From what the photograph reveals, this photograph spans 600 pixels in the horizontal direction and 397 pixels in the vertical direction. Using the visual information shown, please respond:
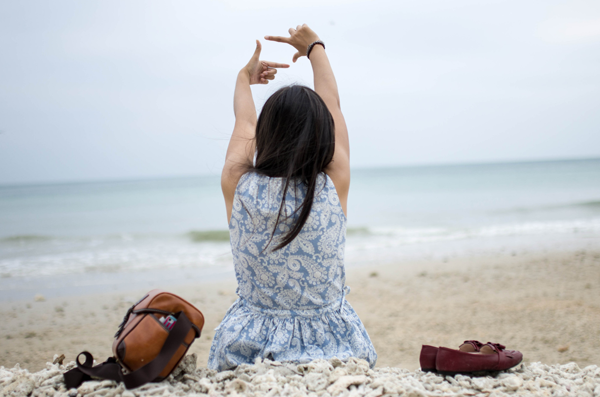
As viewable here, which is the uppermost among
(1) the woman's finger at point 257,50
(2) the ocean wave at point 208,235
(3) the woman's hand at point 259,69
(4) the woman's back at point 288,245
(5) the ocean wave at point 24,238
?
(1) the woman's finger at point 257,50

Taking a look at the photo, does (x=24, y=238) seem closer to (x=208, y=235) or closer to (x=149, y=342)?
(x=208, y=235)

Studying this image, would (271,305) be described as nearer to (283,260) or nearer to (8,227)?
(283,260)

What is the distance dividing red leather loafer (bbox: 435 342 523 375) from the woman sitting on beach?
322mm

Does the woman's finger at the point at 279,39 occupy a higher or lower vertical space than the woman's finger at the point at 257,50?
higher

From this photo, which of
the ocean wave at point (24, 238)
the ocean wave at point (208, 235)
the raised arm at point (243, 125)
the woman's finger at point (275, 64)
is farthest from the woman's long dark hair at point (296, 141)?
the ocean wave at point (24, 238)

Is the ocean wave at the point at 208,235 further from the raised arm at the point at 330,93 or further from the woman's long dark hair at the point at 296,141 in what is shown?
the woman's long dark hair at the point at 296,141

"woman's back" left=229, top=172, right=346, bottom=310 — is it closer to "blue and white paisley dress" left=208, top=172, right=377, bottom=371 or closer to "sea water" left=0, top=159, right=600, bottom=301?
"blue and white paisley dress" left=208, top=172, right=377, bottom=371

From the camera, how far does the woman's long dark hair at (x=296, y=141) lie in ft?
5.24

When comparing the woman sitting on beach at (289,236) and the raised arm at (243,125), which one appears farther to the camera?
the raised arm at (243,125)

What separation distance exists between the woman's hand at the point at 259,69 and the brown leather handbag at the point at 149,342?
54.8 inches

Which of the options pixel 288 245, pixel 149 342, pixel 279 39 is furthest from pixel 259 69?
pixel 149 342

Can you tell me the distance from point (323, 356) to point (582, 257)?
7.02 meters

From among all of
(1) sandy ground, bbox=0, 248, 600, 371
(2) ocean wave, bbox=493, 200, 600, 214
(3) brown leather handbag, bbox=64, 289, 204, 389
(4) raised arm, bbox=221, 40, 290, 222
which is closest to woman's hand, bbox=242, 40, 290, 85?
(4) raised arm, bbox=221, 40, 290, 222

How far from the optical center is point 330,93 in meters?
2.01
